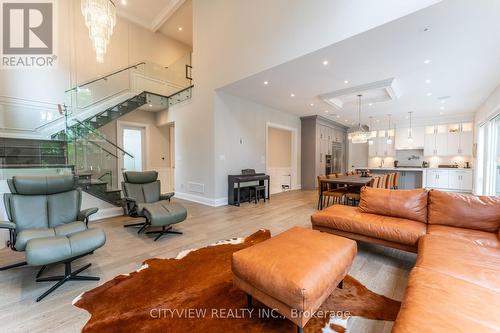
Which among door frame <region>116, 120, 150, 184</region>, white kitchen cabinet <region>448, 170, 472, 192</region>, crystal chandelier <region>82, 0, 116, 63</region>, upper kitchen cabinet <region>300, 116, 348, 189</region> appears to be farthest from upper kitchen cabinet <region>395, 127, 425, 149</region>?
crystal chandelier <region>82, 0, 116, 63</region>

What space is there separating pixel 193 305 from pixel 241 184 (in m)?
4.29

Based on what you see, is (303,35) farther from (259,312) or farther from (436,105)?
(436,105)

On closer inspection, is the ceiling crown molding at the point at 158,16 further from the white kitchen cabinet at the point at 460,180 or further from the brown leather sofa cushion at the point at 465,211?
the white kitchen cabinet at the point at 460,180

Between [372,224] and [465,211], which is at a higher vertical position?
[465,211]

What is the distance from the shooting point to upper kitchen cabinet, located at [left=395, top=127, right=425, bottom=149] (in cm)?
902

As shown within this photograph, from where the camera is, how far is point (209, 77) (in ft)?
19.0

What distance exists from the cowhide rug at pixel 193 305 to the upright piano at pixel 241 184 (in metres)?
3.41

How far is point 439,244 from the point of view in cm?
194

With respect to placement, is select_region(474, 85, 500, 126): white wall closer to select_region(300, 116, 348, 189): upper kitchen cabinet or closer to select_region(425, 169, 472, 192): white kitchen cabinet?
select_region(425, 169, 472, 192): white kitchen cabinet

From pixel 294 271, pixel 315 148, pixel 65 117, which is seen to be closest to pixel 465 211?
pixel 294 271

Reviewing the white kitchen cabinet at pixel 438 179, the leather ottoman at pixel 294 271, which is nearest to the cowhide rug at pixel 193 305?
the leather ottoman at pixel 294 271

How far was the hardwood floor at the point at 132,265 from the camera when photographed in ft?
5.56

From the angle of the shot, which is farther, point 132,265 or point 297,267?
point 132,265

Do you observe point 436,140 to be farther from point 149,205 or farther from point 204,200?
point 149,205
